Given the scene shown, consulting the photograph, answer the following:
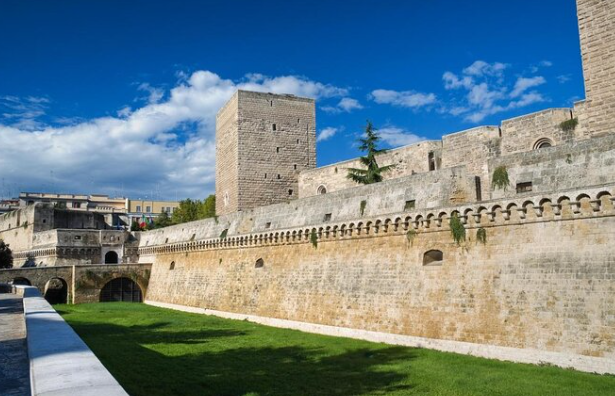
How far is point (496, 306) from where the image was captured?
12266mm

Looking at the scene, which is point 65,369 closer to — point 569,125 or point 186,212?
point 569,125

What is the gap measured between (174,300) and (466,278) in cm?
1933

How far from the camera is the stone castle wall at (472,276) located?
10773 mm

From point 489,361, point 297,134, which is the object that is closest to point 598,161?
point 489,361

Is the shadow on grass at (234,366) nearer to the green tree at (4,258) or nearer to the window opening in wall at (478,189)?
the window opening in wall at (478,189)

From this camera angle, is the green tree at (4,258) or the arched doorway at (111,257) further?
the green tree at (4,258)

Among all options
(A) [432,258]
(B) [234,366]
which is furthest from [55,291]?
(A) [432,258]

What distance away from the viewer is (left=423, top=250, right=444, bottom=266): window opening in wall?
552 inches

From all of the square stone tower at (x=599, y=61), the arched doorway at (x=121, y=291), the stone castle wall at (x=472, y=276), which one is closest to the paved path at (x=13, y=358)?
the stone castle wall at (x=472, y=276)

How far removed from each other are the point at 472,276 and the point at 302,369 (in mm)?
4788

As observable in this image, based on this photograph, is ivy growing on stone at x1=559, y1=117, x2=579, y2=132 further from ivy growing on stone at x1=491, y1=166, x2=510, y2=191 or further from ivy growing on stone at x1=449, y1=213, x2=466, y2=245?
ivy growing on stone at x1=449, y1=213, x2=466, y2=245

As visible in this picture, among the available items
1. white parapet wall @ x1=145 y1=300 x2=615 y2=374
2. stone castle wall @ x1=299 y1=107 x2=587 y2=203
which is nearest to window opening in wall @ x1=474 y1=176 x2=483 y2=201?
stone castle wall @ x1=299 y1=107 x2=587 y2=203

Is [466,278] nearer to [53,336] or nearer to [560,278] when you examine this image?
[560,278]

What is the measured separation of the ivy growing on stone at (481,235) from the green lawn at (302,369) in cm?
282
